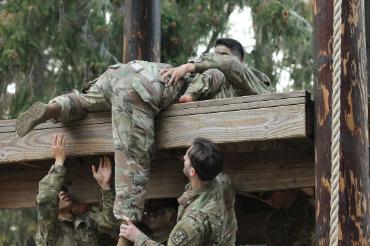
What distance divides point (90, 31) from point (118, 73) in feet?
28.8

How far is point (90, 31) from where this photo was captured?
1408cm

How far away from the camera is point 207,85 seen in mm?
5609

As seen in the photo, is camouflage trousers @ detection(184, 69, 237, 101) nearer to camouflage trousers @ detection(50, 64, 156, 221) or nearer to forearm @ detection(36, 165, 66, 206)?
camouflage trousers @ detection(50, 64, 156, 221)

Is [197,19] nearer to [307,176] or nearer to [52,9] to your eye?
[52,9]

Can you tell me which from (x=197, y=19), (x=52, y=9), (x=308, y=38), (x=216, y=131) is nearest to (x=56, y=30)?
(x=52, y=9)

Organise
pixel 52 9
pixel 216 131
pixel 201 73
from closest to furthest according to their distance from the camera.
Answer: pixel 216 131 < pixel 201 73 < pixel 52 9

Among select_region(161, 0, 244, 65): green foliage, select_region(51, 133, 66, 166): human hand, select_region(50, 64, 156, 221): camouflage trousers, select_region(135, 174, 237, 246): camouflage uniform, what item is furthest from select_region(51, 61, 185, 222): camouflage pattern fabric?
select_region(161, 0, 244, 65): green foliage

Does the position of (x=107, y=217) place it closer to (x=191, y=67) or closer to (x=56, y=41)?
(x=191, y=67)

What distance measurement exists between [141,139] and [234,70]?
82 cm

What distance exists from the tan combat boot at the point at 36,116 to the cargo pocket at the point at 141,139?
64cm

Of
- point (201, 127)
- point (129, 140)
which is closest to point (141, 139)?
point (129, 140)

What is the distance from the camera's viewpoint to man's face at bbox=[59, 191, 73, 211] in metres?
6.39

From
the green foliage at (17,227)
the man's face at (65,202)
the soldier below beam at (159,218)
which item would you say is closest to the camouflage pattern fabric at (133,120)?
the soldier below beam at (159,218)

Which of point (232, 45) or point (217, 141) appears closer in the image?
point (217, 141)
